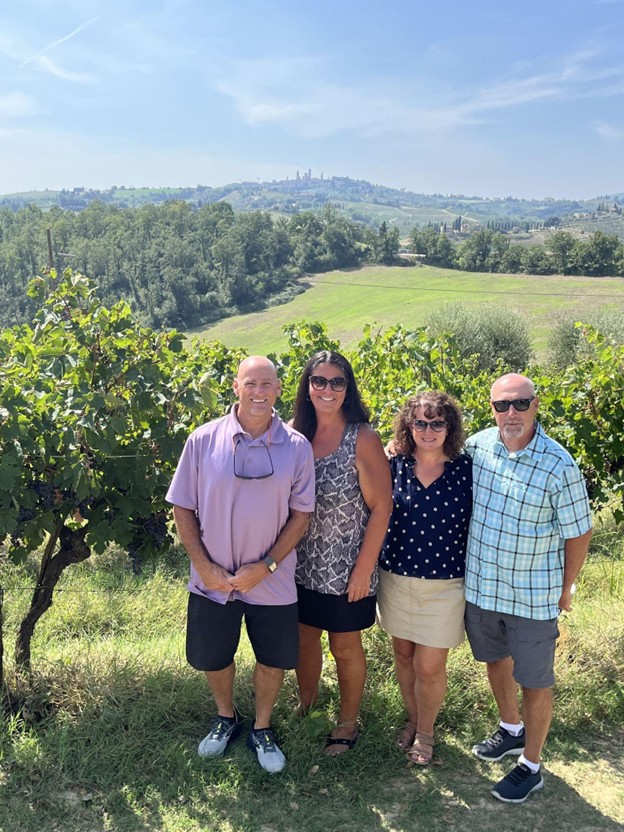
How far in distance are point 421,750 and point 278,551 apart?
50.6 inches

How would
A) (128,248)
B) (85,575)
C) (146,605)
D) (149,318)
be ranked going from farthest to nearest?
(128,248), (149,318), (85,575), (146,605)

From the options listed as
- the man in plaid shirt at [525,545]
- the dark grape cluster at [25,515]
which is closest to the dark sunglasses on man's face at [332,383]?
the man in plaid shirt at [525,545]

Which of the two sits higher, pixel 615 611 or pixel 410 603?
pixel 410 603

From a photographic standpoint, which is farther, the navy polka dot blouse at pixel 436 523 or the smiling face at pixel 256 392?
the navy polka dot blouse at pixel 436 523

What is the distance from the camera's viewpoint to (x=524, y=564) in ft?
9.85

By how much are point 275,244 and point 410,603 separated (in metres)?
97.2

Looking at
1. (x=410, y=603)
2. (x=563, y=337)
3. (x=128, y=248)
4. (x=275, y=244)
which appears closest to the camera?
(x=410, y=603)

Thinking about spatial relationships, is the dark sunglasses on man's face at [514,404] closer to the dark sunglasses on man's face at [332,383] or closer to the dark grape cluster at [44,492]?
the dark sunglasses on man's face at [332,383]

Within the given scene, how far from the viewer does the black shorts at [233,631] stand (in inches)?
126

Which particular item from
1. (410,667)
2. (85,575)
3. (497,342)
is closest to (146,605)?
(85,575)

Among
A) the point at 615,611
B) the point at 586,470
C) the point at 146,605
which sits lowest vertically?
the point at 146,605

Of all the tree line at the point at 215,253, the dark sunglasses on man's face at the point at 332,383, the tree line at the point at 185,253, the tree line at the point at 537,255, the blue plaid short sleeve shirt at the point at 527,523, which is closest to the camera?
the blue plaid short sleeve shirt at the point at 527,523

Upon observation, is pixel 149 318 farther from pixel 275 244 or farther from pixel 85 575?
pixel 85 575

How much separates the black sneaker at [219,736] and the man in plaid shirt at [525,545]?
4.26 ft
